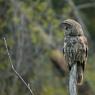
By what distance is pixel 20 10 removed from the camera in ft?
49.5

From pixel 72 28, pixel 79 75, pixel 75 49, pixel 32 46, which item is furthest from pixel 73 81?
pixel 32 46

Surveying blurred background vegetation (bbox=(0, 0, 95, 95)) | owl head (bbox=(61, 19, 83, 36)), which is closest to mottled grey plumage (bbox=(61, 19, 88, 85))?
owl head (bbox=(61, 19, 83, 36))

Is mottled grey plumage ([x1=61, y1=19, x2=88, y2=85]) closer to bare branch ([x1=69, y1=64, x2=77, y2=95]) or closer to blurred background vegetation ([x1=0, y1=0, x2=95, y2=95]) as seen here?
bare branch ([x1=69, y1=64, x2=77, y2=95])

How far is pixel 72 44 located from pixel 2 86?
6.31 meters

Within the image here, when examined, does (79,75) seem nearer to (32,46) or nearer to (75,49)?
(75,49)

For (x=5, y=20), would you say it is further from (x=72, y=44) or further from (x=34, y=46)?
(x=72, y=44)

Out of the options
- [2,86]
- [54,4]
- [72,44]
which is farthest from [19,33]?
[72,44]

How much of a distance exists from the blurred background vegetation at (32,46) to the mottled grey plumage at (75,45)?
5.87 metres

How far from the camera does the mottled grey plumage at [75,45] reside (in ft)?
25.3

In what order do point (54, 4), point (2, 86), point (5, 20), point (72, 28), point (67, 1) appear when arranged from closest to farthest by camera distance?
point (72, 28) → point (2, 86) → point (5, 20) → point (67, 1) → point (54, 4)

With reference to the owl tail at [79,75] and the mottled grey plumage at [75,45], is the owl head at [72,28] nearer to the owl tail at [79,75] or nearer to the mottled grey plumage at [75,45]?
the mottled grey plumage at [75,45]

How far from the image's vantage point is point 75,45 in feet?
25.8

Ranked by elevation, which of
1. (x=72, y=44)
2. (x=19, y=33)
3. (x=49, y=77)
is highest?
(x=72, y=44)

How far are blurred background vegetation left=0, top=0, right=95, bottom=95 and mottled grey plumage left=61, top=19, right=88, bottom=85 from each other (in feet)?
19.3
